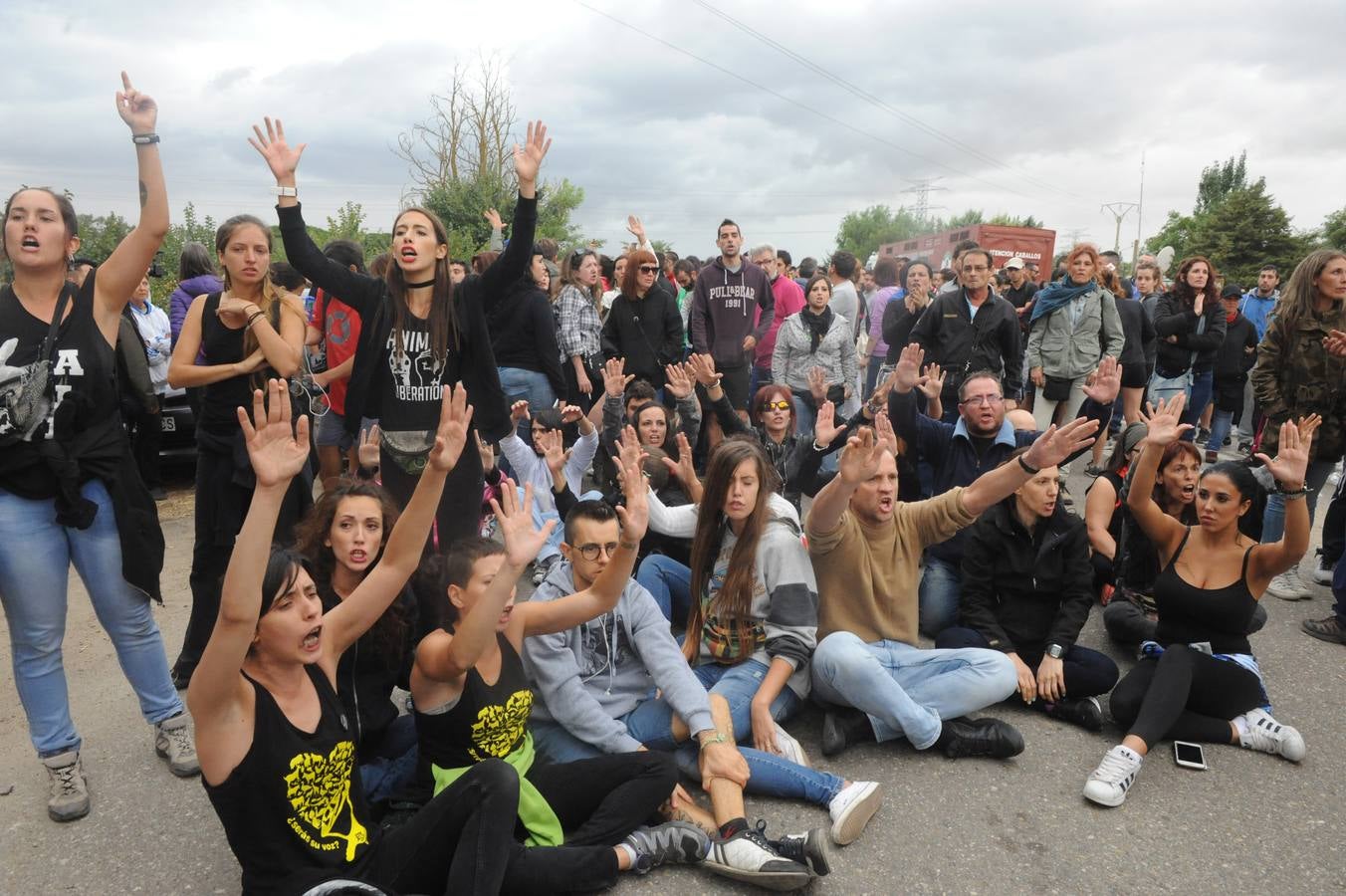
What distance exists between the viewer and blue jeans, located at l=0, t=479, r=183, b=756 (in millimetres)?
2801

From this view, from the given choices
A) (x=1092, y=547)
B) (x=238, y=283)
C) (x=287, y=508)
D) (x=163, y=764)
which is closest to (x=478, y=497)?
(x=287, y=508)

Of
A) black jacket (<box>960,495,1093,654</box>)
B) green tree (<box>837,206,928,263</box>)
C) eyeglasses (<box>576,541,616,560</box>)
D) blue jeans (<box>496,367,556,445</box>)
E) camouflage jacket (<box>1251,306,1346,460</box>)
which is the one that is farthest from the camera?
green tree (<box>837,206,928,263</box>)

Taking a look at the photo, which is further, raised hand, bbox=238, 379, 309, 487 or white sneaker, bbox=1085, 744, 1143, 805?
white sneaker, bbox=1085, 744, 1143, 805

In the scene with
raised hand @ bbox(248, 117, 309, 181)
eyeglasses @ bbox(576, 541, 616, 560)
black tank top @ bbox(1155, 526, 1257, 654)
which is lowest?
black tank top @ bbox(1155, 526, 1257, 654)

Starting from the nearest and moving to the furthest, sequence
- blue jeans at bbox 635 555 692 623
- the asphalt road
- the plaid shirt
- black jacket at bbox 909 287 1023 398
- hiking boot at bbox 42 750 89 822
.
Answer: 1. the asphalt road
2. hiking boot at bbox 42 750 89 822
3. blue jeans at bbox 635 555 692 623
4. black jacket at bbox 909 287 1023 398
5. the plaid shirt

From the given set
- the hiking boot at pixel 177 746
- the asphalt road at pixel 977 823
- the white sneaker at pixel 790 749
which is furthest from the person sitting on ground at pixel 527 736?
the hiking boot at pixel 177 746

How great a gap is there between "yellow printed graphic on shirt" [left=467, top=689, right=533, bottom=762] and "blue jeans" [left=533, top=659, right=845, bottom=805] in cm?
31

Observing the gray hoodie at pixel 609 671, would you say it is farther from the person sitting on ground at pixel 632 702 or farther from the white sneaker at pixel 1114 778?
the white sneaker at pixel 1114 778

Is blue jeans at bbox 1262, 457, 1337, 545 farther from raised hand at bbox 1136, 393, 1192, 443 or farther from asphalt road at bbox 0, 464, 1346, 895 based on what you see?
raised hand at bbox 1136, 393, 1192, 443

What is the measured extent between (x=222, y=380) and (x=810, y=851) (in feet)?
9.52

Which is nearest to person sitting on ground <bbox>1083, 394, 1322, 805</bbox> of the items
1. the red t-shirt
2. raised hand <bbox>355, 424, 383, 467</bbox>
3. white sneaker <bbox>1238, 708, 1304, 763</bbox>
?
white sneaker <bbox>1238, 708, 1304, 763</bbox>

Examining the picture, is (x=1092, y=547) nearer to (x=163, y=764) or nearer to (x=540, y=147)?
(x=540, y=147)

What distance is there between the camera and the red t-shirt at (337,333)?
5.22 m

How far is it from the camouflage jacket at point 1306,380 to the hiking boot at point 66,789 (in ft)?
20.4
